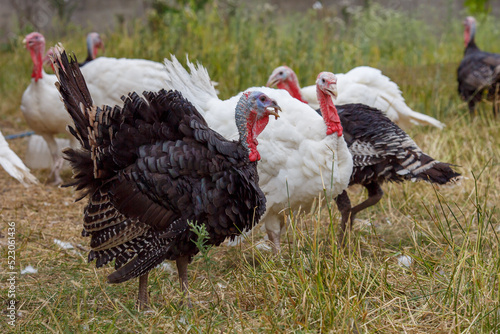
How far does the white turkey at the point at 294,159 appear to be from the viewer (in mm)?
3555

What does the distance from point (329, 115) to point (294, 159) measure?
15.1 inches

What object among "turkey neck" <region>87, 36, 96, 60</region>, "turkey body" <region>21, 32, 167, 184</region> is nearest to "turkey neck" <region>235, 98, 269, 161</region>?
"turkey body" <region>21, 32, 167, 184</region>

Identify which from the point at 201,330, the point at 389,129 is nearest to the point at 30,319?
the point at 201,330

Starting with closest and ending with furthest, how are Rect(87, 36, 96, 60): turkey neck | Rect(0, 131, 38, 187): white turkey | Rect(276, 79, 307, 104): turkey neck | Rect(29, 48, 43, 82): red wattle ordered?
Rect(0, 131, 38, 187): white turkey, Rect(276, 79, 307, 104): turkey neck, Rect(29, 48, 43, 82): red wattle, Rect(87, 36, 96, 60): turkey neck

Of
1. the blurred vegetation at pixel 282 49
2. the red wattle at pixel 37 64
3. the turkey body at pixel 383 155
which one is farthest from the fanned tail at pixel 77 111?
the blurred vegetation at pixel 282 49

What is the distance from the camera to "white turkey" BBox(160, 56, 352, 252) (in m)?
3.55

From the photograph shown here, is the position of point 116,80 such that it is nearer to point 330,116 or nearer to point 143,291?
point 330,116

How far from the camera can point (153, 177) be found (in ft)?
9.15

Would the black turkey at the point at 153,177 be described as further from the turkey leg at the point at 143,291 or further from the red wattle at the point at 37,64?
the red wattle at the point at 37,64

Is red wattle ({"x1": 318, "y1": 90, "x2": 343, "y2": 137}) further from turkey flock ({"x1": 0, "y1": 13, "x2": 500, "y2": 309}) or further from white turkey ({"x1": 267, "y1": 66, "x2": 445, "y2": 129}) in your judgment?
white turkey ({"x1": 267, "y1": 66, "x2": 445, "y2": 129})

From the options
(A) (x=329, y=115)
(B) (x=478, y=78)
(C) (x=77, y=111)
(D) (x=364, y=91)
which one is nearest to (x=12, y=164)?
(C) (x=77, y=111)

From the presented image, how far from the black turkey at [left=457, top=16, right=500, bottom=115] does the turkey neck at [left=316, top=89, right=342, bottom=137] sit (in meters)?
3.25

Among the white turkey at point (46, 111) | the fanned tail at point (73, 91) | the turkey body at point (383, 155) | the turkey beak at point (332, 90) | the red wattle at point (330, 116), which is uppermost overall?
the fanned tail at point (73, 91)

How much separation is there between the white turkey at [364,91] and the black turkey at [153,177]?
2.14 meters
